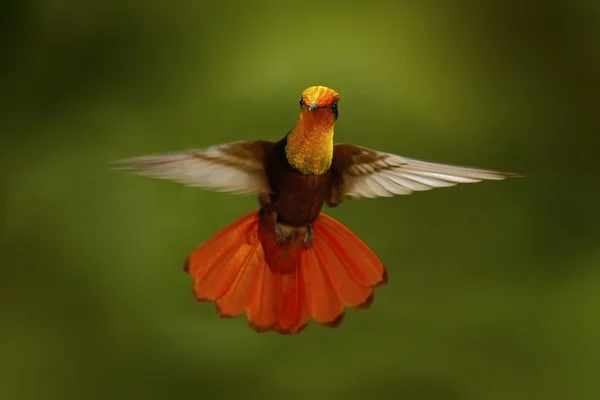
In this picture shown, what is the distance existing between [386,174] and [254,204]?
1.08 metres

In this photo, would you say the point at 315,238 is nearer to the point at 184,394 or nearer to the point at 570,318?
the point at 184,394

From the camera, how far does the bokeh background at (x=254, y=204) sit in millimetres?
1911

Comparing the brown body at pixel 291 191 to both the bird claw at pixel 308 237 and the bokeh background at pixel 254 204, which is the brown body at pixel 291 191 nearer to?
the bird claw at pixel 308 237

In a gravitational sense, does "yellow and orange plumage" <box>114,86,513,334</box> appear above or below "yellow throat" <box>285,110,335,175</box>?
below

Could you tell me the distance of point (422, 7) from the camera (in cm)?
199

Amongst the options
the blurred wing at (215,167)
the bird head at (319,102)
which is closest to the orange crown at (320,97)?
the bird head at (319,102)

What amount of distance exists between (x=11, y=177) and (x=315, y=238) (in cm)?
120

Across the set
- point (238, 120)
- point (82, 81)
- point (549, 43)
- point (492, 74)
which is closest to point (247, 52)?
point (238, 120)

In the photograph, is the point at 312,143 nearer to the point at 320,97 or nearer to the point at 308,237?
the point at 320,97

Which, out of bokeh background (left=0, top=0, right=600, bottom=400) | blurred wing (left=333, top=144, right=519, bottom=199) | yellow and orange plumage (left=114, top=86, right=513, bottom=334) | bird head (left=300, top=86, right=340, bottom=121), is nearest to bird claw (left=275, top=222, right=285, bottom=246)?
yellow and orange plumage (left=114, top=86, right=513, bottom=334)

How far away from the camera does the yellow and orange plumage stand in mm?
821

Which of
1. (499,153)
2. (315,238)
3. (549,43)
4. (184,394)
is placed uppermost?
(549,43)

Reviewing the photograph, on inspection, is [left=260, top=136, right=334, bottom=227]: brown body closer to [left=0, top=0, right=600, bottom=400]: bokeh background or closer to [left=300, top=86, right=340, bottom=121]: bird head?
[left=300, top=86, right=340, bottom=121]: bird head

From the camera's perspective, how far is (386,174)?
0.89 m
